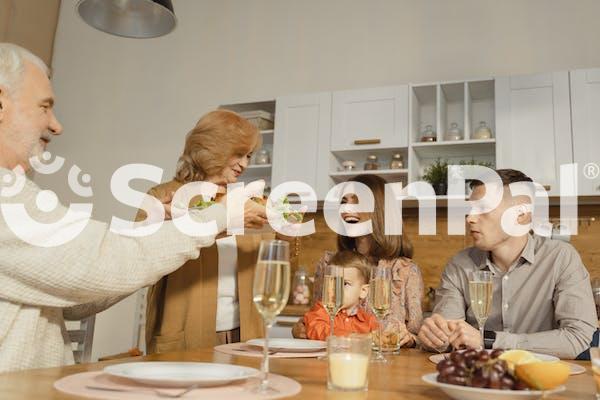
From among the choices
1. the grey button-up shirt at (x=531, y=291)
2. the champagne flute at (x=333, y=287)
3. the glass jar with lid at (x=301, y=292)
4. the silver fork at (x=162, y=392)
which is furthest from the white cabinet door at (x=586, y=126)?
the silver fork at (x=162, y=392)

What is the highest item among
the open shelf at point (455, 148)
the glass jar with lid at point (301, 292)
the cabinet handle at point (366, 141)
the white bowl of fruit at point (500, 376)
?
the cabinet handle at point (366, 141)

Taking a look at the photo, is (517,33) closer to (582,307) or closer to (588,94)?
(588,94)

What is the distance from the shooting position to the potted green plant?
147 inches

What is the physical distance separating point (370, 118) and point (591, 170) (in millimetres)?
1465

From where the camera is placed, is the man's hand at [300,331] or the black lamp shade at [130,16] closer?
the man's hand at [300,331]

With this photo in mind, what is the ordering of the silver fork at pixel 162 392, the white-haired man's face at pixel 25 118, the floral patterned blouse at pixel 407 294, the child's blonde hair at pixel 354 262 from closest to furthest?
1. the silver fork at pixel 162 392
2. the white-haired man's face at pixel 25 118
3. the child's blonde hair at pixel 354 262
4. the floral patterned blouse at pixel 407 294

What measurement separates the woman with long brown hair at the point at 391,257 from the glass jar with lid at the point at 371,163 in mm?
1516

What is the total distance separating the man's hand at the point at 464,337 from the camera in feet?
4.89

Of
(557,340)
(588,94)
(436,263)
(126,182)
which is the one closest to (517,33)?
(588,94)

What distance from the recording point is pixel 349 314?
1.91 meters

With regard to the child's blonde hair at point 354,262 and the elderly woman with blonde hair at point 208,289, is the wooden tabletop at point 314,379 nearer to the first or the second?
the elderly woman with blonde hair at point 208,289

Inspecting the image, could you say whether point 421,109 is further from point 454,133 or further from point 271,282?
point 271,282

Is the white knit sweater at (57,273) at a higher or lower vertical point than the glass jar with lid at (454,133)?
lower

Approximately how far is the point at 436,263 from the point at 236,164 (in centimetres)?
227
